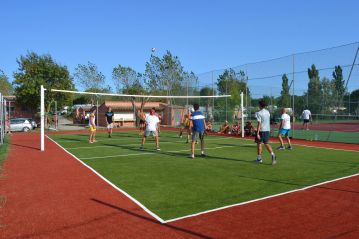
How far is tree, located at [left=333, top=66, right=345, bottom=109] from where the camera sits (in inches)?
810

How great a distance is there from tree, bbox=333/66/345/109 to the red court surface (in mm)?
13113

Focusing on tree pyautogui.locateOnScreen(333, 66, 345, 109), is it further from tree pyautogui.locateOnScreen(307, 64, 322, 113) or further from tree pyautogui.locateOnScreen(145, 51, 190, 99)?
tree pyautogui.locateOnScreen(145, 51, 190, 99)

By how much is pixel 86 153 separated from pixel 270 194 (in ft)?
30.7

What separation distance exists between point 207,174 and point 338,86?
47.2ft

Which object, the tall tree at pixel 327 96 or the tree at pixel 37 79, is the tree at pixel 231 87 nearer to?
the tall tree at pixel 327 96

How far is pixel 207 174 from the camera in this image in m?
9.87

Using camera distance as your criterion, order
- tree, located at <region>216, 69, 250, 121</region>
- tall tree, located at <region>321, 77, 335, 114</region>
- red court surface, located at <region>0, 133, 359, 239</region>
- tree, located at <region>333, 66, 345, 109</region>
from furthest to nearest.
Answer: tree, located at <region>216, 69, 250, 121</region>
tall tree, located at <region>321, 77, 335, 114</region>
tree, located at <region>333, 66, 345, 109</region>
red court surface, located at <region>0, 133, 359, 239</region>

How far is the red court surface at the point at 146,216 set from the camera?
18.0 feet

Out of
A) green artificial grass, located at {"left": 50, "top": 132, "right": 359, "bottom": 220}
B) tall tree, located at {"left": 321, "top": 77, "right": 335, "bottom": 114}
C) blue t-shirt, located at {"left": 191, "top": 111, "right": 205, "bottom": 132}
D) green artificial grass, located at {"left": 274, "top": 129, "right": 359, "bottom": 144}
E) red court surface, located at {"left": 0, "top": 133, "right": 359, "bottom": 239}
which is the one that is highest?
tall tree, located at {"left": 321, "top": 77, "right": 335, "bottom": 114}

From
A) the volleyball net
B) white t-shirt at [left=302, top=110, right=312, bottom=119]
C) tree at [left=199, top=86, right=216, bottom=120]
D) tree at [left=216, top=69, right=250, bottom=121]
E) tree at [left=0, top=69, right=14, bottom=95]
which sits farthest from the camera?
tree at [left=0, top=69, right=14, bottom=95]

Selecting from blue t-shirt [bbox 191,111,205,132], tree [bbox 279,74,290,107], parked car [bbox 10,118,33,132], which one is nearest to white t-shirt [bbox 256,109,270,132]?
blue t-shirt [bbox 191,111,205,132]

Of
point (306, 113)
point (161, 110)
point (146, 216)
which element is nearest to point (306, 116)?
point (306, 113)

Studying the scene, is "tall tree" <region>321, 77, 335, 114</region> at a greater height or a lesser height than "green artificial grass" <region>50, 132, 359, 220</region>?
greater

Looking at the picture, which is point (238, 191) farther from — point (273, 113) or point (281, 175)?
point (273, 113)
